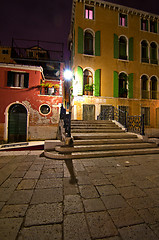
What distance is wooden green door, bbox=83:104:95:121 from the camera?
1259 centimetres

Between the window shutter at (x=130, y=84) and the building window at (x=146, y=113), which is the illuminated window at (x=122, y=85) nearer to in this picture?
the window shutter at (x=130, y=84)

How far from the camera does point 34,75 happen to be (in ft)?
42.0

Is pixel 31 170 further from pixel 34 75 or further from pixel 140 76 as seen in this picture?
pixel 140 76

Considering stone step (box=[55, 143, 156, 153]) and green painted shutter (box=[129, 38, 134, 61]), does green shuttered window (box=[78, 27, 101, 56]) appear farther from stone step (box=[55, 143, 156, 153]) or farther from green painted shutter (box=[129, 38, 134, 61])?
stone step (box=[55, 143, 156, 153])

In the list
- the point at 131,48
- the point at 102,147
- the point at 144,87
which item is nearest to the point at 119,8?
the point at 131,48

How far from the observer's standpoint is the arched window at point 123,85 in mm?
13523

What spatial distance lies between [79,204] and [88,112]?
431 inches

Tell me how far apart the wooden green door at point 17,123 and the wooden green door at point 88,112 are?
6.43 meters

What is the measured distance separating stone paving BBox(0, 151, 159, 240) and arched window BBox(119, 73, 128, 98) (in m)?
11.6

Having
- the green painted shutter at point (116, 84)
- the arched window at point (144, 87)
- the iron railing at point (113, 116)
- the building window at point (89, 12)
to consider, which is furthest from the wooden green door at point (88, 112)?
the building window at point (89, 12)

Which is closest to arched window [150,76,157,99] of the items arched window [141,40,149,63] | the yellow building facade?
the yellow building facade

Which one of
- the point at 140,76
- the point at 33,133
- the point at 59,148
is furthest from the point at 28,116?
the point at 140,76

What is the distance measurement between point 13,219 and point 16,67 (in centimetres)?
1402

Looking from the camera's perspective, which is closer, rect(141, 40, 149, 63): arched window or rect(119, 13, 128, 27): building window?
rect(119, 13, 128, 27): building window
